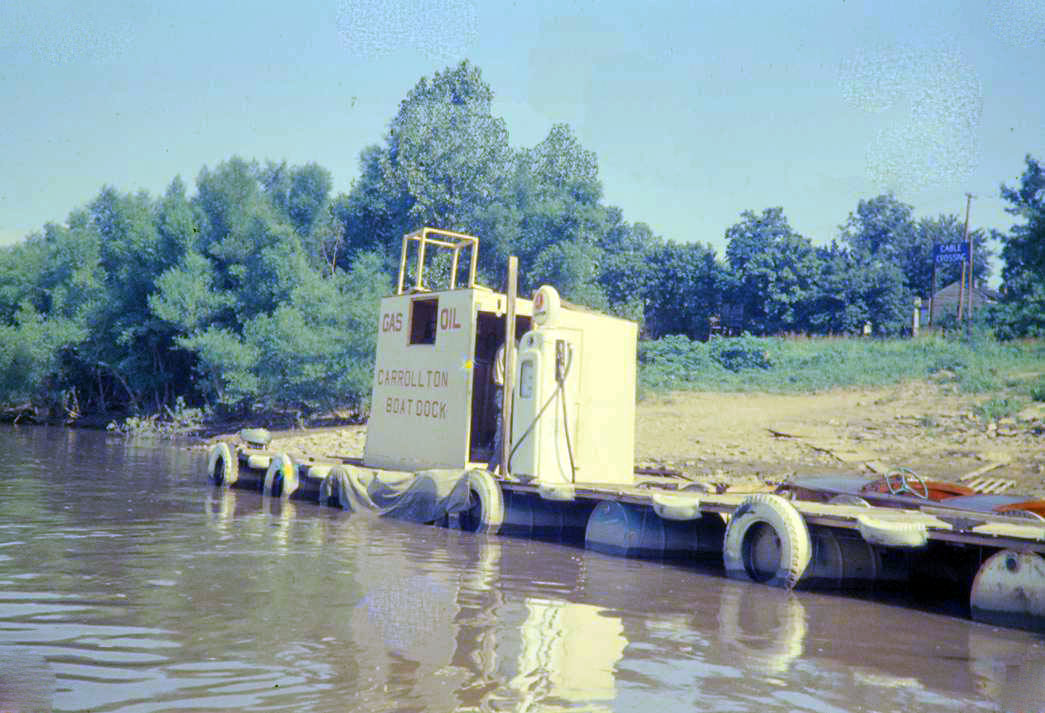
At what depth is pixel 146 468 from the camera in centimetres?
2298

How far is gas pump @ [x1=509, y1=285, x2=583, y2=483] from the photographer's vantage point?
12.6m

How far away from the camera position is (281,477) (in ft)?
56.0

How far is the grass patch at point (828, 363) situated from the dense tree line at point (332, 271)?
6.89 meters

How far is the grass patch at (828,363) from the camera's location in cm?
2675

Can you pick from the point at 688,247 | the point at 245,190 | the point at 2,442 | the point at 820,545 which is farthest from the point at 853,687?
the point at 688,247

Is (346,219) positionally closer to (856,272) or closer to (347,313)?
(347,313)

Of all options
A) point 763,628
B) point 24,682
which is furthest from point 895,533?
point 24,682

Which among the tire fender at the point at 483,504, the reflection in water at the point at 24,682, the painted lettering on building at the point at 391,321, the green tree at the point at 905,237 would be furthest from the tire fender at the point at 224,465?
the green tree at the point at 905,237

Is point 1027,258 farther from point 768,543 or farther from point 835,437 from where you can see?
point 768,543

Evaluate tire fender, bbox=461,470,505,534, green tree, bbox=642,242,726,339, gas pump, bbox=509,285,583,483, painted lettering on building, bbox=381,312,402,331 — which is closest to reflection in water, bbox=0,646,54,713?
tire fender, bbox=461,470,505,534

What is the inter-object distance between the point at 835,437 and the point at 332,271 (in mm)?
32584

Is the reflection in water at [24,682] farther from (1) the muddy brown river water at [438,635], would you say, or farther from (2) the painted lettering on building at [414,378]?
(2) the painted lettering on building at [414,378]

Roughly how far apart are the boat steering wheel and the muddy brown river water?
2831mm

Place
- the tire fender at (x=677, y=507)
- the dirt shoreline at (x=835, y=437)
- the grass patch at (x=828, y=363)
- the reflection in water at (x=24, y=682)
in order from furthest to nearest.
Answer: the grass patch at (x=828, y=363) < the dirt shoreline at (x=835, y=437) < the tire fender at (x=677, y=507) < the reflection in water at (x=24, y=682)
